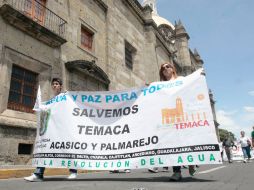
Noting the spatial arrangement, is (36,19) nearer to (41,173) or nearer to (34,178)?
(41,173)

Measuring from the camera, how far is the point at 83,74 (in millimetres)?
12805

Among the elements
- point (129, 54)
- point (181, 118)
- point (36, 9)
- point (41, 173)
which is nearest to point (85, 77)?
point (36, 9)

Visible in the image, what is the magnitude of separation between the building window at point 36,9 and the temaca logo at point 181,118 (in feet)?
27.0

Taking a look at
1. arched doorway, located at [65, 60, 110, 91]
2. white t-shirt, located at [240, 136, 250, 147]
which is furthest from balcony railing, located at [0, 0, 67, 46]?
white t-shirt, located at [240, 136, 250, 147]

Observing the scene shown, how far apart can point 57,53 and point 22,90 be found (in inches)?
96.5

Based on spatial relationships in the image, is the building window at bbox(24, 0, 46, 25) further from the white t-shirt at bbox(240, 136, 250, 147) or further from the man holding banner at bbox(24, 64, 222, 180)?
the white t-shirt at bbox(240, 136, 250, 147)

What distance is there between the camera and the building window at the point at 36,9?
34.8 feet

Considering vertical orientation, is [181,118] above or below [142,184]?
above

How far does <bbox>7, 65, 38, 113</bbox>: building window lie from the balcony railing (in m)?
1.51

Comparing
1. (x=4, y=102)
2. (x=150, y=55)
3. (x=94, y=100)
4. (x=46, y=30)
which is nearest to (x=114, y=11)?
(x=150, y=55)

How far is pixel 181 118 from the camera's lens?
434 centimetres

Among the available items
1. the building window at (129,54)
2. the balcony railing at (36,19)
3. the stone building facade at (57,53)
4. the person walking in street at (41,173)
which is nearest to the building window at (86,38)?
the stone building facade at (57,53)

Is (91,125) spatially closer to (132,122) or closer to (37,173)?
(132,122)

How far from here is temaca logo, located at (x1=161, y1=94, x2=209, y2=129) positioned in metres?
4.23
